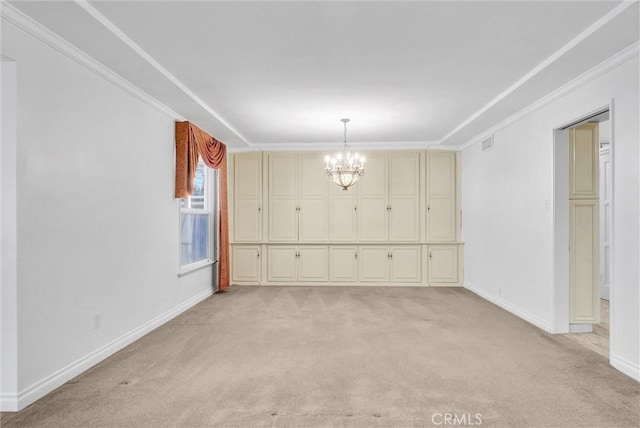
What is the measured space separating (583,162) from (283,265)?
4901 mm

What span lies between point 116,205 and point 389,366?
2.89 meters

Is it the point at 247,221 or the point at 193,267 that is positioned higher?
the point at 247,221

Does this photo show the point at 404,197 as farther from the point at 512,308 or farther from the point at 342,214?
the point at 512,308

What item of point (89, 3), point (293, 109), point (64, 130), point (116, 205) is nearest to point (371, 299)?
point (293, 109)

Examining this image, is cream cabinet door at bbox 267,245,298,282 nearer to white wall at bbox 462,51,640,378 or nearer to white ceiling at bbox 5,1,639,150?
white ceiling at bbox 5,1,639,150

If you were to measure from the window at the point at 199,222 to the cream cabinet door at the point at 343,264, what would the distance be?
217 centimetres

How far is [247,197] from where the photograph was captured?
7156mm

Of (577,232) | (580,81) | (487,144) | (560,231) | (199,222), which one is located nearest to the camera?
(580,81)

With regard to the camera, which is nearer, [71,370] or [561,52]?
[71,370]

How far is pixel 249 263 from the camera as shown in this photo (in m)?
7.13

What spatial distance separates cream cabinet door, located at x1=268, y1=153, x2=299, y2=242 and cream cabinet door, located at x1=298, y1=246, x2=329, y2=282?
35cm

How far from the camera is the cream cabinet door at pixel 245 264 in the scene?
23.3 ft

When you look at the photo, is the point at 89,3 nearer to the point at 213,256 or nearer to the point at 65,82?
the point at 65,82

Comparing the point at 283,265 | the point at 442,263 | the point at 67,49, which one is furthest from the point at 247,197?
the point at 67,49
